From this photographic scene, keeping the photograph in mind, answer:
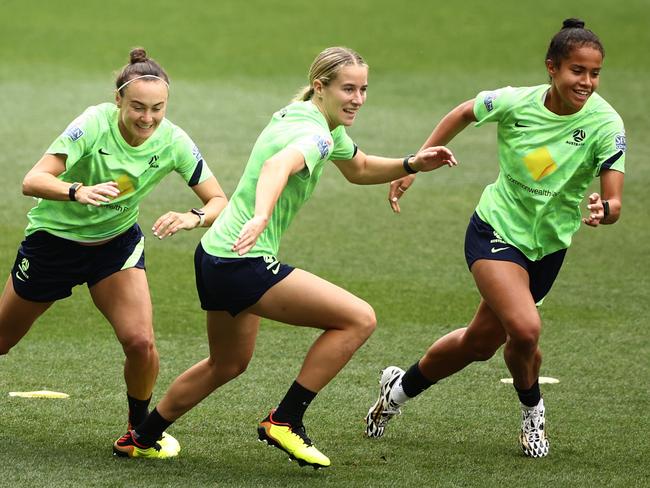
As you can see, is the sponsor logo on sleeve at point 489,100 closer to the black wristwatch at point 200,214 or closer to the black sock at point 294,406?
the black wristwatch at point 200,214

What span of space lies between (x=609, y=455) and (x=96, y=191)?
2855 mm

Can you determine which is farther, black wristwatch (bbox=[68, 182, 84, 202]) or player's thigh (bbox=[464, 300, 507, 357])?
player's thigh (bbox=[464, 300, 507, 357])

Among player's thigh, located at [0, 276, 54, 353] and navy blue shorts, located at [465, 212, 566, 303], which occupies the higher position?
navy blue shorts, located at [465, 212, 566, 303]

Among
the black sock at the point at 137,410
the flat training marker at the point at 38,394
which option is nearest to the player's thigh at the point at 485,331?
the black sock at the point at 137,410

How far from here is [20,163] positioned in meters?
14.8

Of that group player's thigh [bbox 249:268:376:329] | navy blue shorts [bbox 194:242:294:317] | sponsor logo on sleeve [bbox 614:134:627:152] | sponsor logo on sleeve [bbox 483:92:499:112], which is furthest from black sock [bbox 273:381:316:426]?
sponsor logo on sleeve [bbox 614:134:627:152]

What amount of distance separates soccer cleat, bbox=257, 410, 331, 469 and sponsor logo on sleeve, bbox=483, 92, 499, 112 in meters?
2.01

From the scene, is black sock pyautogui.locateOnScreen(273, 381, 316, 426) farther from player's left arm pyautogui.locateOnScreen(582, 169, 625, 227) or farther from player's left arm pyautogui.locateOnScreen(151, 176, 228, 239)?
player's left arm pyautogui.locateOnScreen(582, 169, 625, 227)

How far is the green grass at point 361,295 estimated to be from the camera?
5.97 m

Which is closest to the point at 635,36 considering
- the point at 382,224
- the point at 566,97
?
the point at 382,224

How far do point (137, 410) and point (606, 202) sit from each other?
8.29 ft

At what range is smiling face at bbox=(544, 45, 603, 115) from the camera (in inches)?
236

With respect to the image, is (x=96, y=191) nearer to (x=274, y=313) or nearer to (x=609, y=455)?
(x=274, y=313)

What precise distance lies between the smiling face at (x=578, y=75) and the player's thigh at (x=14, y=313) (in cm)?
278
